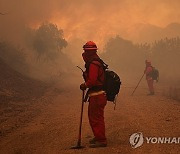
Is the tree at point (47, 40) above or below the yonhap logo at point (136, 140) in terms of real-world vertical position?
above

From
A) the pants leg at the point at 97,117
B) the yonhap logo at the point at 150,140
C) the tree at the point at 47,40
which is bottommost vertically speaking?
the yonhap logo at the point at 150,140

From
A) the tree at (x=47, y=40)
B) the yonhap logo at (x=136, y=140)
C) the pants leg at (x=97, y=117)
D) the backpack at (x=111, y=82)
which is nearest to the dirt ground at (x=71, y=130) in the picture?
the yonhap logo at (x=136, y=140)

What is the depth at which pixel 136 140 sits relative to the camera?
7789 millimetres

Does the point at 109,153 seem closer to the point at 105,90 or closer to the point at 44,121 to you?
the point at 105,90

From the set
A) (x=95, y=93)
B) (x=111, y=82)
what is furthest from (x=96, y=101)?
(x=111, y=82)

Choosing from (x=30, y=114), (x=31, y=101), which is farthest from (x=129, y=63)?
(x=30, y=114)

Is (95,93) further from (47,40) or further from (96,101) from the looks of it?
(47,40)

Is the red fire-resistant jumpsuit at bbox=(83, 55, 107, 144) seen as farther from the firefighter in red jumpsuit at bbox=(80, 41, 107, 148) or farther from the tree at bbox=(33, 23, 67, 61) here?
the tree at bbox=(33, 23, 67, 61)

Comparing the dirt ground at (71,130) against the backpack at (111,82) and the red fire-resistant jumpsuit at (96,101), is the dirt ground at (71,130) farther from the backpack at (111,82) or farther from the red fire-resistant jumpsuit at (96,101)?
the backpack at (111,82)

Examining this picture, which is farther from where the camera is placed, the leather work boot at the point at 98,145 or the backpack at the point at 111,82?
the backpack at the point at 111,82

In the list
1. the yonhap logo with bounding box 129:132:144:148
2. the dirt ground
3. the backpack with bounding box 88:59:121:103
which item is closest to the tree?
the dirt ground

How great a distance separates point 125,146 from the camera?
730cm

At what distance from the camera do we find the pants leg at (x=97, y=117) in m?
7.44

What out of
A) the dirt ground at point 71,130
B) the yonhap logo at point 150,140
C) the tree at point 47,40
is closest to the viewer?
the dirt ground at point 71,130
